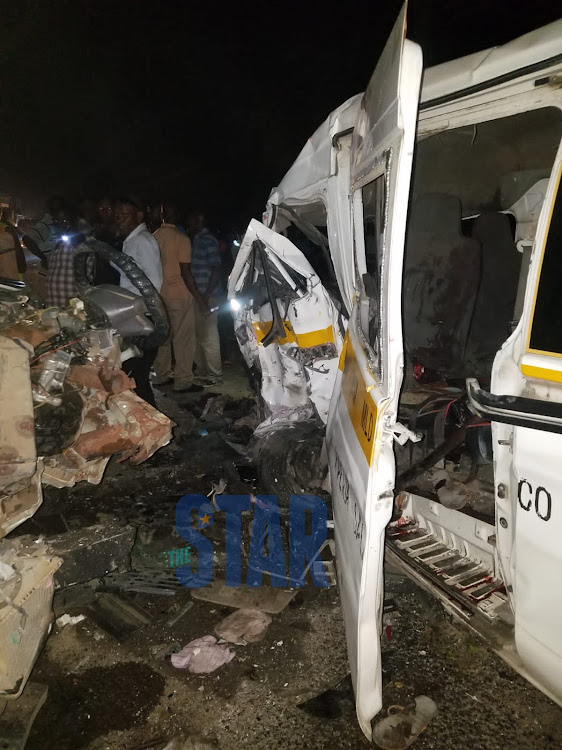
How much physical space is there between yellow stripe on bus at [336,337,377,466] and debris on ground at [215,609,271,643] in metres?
1.29

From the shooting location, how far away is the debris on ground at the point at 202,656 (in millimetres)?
2246

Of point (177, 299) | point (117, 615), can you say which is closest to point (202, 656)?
point (117, 615)

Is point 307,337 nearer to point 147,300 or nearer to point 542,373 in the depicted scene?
point 147,300

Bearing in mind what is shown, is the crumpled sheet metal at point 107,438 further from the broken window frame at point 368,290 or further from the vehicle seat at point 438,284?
the vehicle seat at point 438,284

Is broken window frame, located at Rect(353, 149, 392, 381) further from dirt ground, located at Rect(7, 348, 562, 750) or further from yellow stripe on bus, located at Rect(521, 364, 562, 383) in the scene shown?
dirt ground, located at Rect(7, 348, 562, 750)

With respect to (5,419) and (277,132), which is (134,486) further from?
(277,132)

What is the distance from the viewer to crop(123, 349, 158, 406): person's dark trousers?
4.35m

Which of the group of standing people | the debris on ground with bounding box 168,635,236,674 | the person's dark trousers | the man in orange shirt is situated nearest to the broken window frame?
the debris on ground with bounding box 168,635,236,674

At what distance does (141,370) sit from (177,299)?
217 centimetres

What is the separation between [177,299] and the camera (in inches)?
254

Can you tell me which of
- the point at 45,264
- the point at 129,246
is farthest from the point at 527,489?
the point at 45,264

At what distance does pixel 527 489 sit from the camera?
1.56m

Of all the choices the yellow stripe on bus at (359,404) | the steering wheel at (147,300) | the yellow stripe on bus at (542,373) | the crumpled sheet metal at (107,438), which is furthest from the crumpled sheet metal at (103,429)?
the yellow stripe on bus at (542,373)

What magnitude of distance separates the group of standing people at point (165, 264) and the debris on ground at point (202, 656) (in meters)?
2.78
